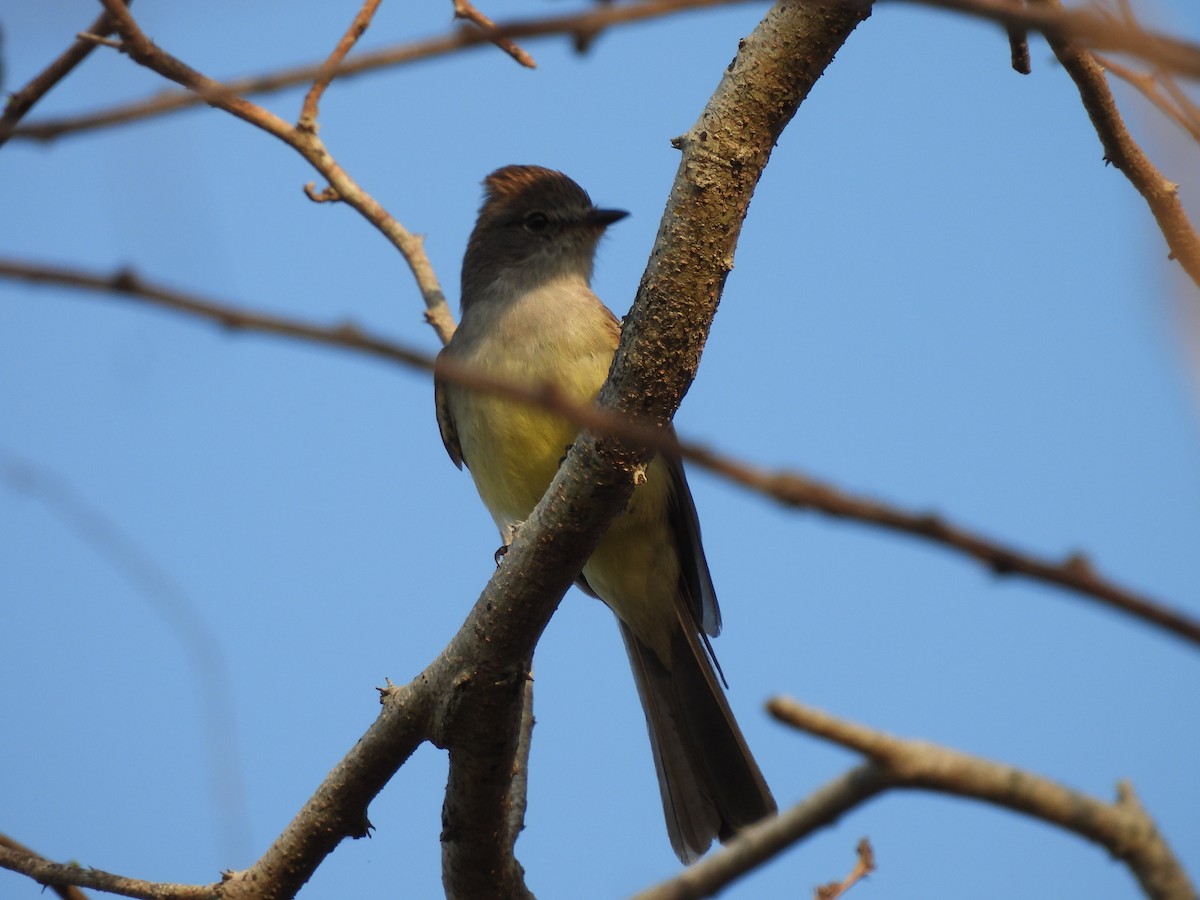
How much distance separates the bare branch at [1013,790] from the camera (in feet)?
4.84

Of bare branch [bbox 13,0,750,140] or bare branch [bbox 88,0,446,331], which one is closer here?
bare branch [bbox 13,0,750,140]

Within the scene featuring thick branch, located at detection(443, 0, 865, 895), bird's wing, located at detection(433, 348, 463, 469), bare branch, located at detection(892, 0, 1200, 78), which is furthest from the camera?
bird's wing, located at detection(433, 348, 463, 469)

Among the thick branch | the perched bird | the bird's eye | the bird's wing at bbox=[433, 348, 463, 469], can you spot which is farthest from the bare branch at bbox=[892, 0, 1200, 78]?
the bird's eye

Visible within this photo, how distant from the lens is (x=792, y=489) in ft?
3.60

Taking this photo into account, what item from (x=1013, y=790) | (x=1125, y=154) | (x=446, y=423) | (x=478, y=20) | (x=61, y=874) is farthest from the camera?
(x=446, y=423)

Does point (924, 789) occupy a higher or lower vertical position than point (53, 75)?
lower

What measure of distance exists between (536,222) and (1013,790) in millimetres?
6173

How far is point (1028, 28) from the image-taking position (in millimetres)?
1200

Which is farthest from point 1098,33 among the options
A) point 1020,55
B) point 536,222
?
point 536,222

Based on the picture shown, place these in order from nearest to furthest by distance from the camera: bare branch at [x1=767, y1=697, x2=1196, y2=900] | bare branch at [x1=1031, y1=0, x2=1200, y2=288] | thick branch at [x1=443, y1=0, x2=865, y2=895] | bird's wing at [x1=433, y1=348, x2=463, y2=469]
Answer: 1. bare branch at [x1=767, y1=697, x2=1196, y2=900]
2. bare branch at [x1=1031, y1=0, x2=1200, y2=288]
3. thick branch at [x1=443, y1=0, x2=865, y2=895]
4. bird's wing at [x1=433, y1=348, x2=463, y2=469]

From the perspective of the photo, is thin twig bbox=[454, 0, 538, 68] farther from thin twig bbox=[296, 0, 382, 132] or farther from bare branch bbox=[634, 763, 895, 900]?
bare branch bbox=[634, 763, 895, 900]

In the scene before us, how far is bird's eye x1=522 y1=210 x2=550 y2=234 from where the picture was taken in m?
7.38

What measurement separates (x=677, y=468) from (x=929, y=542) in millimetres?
5262

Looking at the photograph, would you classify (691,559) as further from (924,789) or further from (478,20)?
(924,789)
